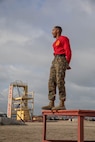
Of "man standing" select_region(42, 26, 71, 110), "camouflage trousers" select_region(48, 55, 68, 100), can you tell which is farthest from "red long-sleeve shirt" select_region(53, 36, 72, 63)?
"camouflage trousers" select_region(48, 55, 68, 100)

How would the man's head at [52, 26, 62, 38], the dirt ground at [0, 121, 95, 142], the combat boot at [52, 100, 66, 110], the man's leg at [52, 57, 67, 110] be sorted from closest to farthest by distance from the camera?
1. the combat boot at [52, 100, 66, 110]
2. the man's leg at [52, 57, 67, 110]
3. the man's head at [52, 26, 62, 38]
4. the dirt ground at [0, 121, 95, 142]

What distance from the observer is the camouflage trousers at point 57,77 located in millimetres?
7418

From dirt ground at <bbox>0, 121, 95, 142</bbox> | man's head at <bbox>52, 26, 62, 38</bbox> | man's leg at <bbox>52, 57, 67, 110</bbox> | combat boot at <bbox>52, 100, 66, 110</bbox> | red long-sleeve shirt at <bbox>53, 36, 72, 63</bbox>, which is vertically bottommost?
dirt ground at <bbox>0, 121, 95, 142</bbox>

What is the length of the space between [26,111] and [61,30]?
221ft

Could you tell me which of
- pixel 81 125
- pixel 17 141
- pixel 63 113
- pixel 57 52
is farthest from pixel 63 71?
pixel 17 141

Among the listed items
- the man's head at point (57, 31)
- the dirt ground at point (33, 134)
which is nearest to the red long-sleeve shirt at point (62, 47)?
the man's head at point (57, 31)

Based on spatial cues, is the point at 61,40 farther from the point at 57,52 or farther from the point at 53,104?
the point at 53,104

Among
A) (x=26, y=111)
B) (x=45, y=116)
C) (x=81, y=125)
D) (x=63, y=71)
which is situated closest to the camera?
(x=81, y=125)

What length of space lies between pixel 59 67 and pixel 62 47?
0.54m

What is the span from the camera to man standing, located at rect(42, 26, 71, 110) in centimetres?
741

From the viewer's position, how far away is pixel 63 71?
7441 mm

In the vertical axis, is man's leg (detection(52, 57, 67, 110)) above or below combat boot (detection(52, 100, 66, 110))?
above

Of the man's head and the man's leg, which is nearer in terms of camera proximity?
the man's leg

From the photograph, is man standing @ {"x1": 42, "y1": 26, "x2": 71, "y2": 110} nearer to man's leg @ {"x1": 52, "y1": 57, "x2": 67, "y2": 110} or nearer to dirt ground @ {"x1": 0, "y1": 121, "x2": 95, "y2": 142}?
man's leg @ {"x1": 52, "y1": 57, "x2": 67, "y2": 110}
